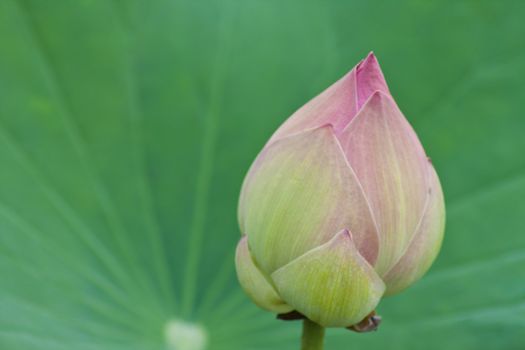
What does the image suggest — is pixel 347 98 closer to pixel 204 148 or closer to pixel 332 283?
pixel 332 283

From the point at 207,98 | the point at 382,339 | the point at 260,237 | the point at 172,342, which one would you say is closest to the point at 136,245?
the point at 172,342

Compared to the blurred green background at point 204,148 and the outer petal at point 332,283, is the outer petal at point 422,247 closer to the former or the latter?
the outer petal at point 332,283

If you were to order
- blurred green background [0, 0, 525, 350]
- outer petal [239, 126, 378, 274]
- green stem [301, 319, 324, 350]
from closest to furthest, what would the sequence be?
outer petal [239, 126, 378, 274], green stem [301, 319, 324, 350], blurred green background [0, 0, 525, 350]

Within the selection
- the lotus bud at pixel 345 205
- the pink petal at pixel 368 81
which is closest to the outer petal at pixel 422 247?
the lotus bud at pixel 345 205

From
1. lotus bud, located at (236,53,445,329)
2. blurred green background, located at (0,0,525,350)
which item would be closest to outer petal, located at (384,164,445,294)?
lotus bud, located at (236,53,445,329)

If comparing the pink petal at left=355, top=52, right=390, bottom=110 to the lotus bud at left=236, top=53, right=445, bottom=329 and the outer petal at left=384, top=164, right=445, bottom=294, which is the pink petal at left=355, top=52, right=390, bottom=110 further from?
the outer petal at left=384, top=164, right=445, bottom=294
